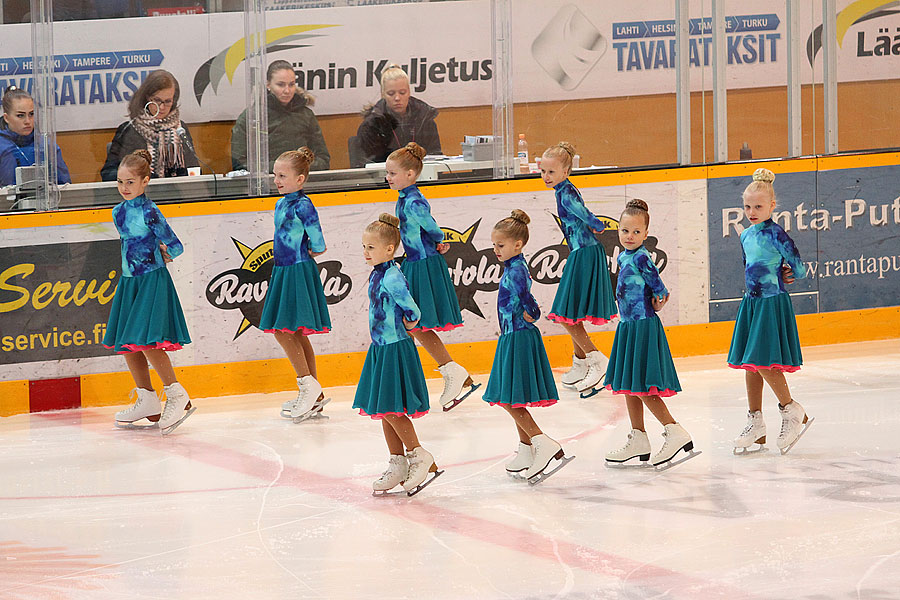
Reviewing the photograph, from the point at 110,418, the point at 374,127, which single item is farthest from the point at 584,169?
the point at 110,418

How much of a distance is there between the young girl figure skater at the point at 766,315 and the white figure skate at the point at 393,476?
1.83 m

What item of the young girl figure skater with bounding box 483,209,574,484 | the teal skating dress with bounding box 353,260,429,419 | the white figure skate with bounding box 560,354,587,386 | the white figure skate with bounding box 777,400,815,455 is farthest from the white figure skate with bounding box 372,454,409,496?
the white figure skate with bounding box 560,354,587,386

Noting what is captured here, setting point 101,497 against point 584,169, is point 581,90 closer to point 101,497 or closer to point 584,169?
point 584,169

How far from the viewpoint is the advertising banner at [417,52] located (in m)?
8.37

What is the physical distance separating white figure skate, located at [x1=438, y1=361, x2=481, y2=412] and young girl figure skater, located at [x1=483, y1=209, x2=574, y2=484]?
1.80m

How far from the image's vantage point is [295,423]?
7645 mm

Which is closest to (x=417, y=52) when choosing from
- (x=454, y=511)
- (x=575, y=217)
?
(x=575, y=217)

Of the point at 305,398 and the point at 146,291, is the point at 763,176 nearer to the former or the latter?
the point at 305,398

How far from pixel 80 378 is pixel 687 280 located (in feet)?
14.7

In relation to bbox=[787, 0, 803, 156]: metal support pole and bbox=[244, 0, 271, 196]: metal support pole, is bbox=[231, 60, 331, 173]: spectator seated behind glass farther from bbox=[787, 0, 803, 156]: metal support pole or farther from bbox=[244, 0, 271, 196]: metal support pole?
bbox=[787, 0, 803, 156]: metal support pole

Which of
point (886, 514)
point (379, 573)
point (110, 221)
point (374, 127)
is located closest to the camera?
point (379, 573)

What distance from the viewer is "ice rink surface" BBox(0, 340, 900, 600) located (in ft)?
15.8

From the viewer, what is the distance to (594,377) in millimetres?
8156

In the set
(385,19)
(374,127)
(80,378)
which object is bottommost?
(80,378)
